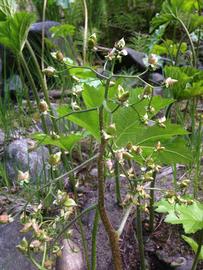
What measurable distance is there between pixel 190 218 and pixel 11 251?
0.63 m

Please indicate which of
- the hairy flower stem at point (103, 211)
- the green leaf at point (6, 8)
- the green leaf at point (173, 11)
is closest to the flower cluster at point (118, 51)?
the hairy flower stem at point (103, 211)

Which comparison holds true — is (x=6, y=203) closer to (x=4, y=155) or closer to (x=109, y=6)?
(x=4, y=155)

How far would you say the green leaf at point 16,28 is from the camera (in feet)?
3.95

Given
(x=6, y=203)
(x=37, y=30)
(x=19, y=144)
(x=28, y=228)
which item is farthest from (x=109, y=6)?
(x=28, y=228)

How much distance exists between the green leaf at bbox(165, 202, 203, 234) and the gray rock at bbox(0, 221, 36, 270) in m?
0.51

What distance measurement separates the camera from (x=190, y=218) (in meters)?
1.08

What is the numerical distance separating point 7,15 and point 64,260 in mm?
737

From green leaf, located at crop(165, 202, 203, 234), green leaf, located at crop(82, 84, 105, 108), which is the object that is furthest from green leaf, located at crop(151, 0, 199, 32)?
green leaf, located at crop(82, 84, 105, 108)

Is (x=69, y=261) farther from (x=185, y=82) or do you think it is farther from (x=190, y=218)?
(x=185, y=82)

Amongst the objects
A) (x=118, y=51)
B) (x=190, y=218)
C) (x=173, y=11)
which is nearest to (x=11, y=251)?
(x=190, y=218)

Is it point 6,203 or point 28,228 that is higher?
point 28,228

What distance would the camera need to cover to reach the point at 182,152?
43.6 inches

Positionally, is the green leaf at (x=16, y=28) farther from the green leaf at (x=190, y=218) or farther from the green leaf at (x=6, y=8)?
the green leaf at (x=190, y=218)

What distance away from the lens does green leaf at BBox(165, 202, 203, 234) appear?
1.05m
